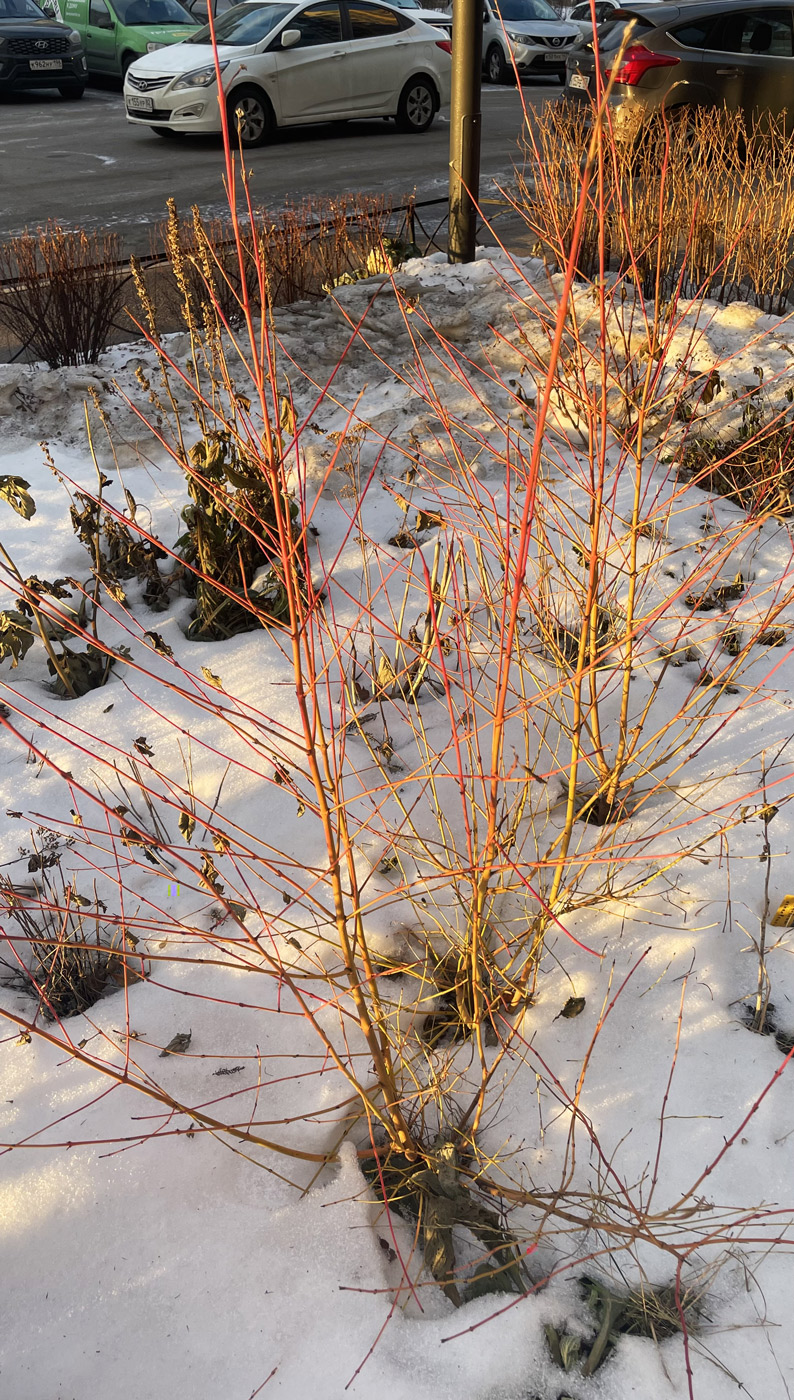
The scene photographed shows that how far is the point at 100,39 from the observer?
1401 cm

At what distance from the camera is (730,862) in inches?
89.1

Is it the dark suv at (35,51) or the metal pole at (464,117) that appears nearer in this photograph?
the metal pole at (464,117)

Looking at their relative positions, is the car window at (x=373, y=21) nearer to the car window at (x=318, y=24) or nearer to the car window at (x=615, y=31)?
the car window at (x=318, y=24)

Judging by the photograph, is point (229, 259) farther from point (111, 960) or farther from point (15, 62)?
point (15, 62)

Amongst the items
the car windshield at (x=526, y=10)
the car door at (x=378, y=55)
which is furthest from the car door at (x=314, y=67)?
the car windshield at (x=526, y=10)

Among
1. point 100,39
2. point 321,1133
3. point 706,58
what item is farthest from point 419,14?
point 321,1133

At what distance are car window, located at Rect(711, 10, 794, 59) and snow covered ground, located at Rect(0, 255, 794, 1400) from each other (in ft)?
22.3

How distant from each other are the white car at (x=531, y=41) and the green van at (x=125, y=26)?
4.50 m

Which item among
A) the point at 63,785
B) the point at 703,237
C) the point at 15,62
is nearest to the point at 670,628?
the point at 63,785

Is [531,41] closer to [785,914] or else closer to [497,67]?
[497,67]

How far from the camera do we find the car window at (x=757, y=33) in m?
7.30

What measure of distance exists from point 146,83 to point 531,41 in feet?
25.4

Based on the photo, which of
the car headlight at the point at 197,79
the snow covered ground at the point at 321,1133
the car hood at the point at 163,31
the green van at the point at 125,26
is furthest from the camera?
the green van at the point at 125,26

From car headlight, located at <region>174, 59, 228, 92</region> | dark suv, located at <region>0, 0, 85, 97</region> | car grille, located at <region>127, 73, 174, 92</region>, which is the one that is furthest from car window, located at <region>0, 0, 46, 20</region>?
car headlight, located at <region>174, 59, 228, 92</region>
